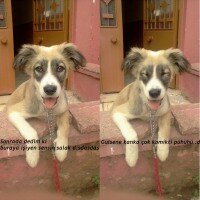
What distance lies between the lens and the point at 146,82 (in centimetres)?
134

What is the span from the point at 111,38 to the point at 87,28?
0.10 meters

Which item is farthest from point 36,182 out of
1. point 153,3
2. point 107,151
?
point 153,3

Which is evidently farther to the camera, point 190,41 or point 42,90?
point 190,41

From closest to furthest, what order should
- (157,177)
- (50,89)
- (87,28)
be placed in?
(50,89), (87,28), (157,177)

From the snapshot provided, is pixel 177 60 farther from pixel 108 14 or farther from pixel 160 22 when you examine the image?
pixel 108 14

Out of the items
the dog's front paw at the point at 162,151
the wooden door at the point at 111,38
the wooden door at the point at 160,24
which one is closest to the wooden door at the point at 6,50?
the wooden door at the point at 111,38

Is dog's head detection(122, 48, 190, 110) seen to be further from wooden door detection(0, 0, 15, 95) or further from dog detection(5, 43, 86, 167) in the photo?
wooden door detection(0, 0, 15, 95)

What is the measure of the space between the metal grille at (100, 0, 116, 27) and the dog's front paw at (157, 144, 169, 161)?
0.48 meters

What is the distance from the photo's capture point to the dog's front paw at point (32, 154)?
145cm

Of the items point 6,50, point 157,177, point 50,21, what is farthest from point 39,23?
point 157,177

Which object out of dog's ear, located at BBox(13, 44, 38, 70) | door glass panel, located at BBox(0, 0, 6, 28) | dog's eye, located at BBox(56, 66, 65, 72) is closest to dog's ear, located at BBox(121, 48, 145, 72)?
dog's eye, located at BBox(56, 66, 65, 72)

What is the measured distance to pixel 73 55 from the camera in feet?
4.65

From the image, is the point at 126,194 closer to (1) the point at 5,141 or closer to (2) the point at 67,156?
(2) the point at 67,156

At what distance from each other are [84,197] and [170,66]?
604 mm
